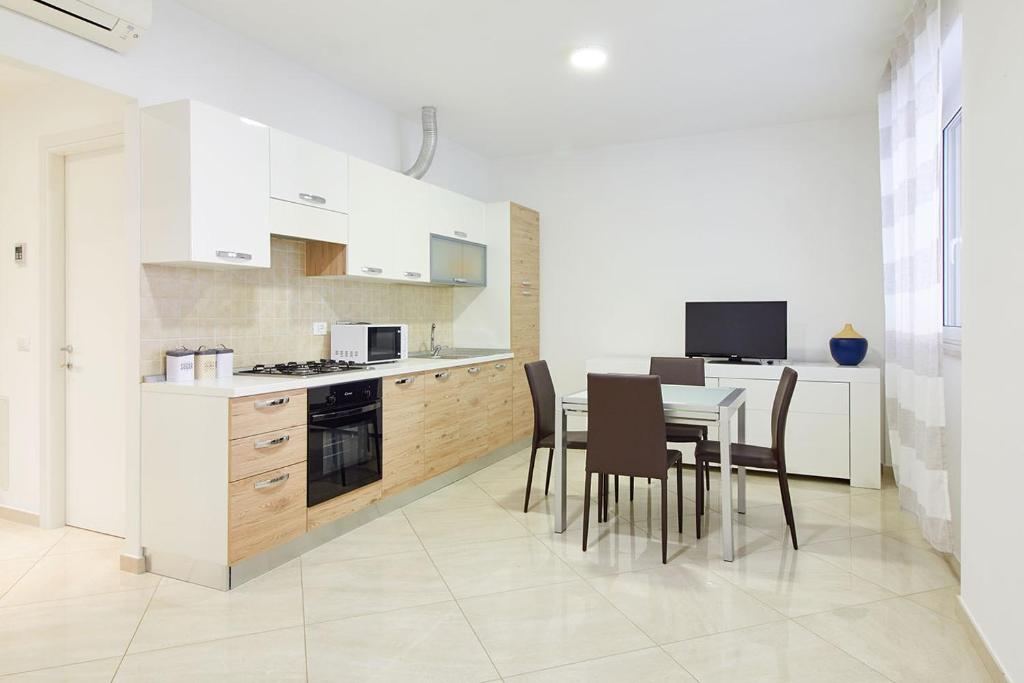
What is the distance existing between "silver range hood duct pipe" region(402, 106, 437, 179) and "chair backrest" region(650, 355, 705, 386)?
228cm

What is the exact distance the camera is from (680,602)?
8.60 feet

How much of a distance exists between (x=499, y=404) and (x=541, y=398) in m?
1.24

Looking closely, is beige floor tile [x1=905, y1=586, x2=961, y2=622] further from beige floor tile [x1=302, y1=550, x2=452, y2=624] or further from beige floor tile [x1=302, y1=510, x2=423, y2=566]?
beige floor tile [x1=302, y1=510, x2=423, y2=566]

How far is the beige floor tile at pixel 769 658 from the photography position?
6.78 ft

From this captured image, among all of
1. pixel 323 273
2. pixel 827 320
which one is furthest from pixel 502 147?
pixel 827 320

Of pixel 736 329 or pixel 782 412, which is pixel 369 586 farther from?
pixel 736 329

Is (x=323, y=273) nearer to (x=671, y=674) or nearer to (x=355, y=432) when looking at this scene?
(x=355, y=432)

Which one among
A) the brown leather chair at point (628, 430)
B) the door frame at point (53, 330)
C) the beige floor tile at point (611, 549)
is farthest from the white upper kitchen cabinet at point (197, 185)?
the beige floor tile at point (611, 549)

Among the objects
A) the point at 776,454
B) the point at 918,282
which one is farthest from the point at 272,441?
the point at 918,282

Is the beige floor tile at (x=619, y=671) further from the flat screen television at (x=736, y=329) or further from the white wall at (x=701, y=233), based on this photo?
the white wall at (x=701, y=233)

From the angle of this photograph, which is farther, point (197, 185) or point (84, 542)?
point (84, 542)

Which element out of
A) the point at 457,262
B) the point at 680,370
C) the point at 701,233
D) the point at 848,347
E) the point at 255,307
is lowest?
the point at 680,370

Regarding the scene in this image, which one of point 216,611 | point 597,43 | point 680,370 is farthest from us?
point 680,370

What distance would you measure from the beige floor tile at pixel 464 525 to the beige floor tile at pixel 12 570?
1.89 meters
